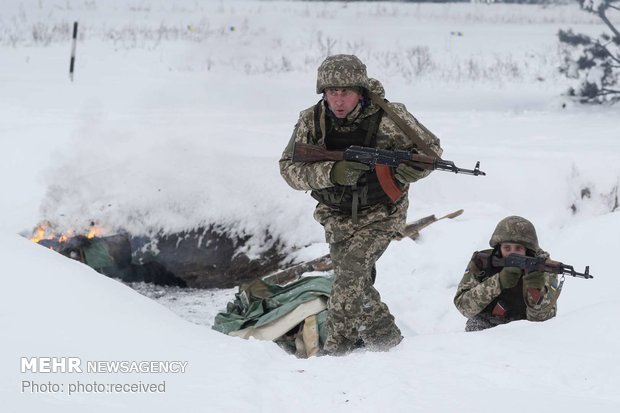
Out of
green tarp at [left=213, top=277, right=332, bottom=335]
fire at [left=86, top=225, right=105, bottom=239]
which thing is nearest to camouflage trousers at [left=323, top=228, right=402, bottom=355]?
green tarp at [left=213, top=277, right=332, bottom=335]

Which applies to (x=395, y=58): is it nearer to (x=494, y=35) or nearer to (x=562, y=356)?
(x=494, y=35)

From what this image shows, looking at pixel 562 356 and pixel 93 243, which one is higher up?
pixel 562 356

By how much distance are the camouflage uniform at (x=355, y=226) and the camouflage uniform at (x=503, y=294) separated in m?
0.51

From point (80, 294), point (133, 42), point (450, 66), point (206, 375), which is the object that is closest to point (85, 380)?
point (206, 375)

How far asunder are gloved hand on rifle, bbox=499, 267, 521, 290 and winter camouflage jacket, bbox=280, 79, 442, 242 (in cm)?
Answer: 67

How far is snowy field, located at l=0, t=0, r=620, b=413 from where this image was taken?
3471 mm

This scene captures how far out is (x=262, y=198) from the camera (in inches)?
352

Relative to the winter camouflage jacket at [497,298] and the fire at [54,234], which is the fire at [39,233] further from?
the winter camouflage jacket at [497,298]

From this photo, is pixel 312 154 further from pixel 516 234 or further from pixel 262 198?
pixel 262 198

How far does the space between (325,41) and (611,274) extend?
51.6 ft

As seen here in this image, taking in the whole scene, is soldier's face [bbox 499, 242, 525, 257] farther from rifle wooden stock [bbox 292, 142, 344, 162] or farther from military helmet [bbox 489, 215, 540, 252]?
rifle wooden stock [bbox 292, 142, 344, 162]

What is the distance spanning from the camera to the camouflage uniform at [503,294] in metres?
4.94

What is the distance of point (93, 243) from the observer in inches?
326

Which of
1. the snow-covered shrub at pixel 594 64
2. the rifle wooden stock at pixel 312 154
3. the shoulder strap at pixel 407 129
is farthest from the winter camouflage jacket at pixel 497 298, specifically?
the snow-covered shrub at pixel 594 64
